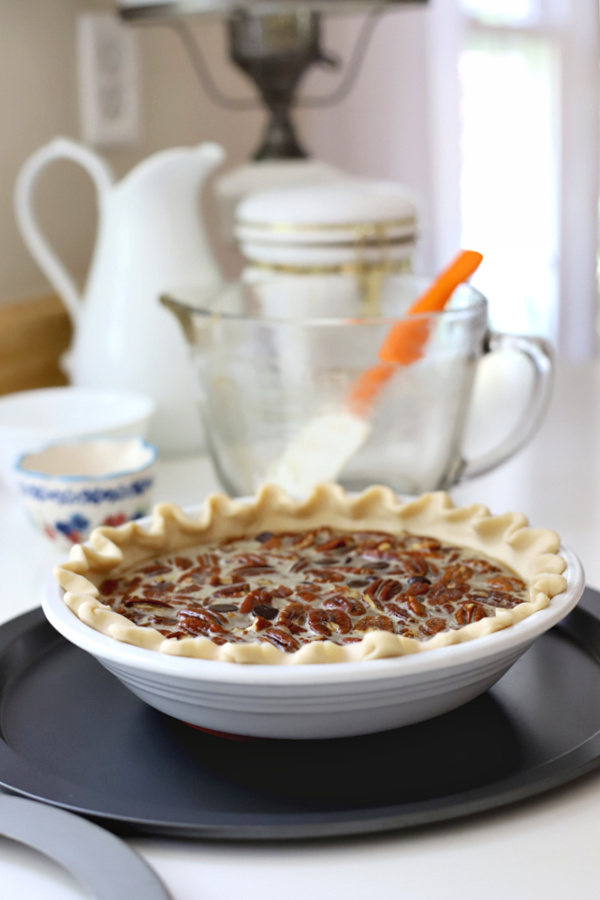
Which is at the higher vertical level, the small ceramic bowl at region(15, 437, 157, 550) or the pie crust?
the pie crust

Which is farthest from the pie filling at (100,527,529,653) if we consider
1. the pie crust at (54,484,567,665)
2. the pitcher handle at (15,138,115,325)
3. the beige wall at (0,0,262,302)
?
the beige wall at (0,0,262,302)

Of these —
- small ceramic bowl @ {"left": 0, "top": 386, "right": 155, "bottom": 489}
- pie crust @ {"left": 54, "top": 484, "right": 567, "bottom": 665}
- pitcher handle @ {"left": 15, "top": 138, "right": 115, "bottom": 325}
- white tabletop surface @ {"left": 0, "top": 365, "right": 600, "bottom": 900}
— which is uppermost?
pitcher handle @ {"left": 15, "top": 138, "right": 115, "bottom": 325}

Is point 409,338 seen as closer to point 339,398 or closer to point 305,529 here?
point 339,398

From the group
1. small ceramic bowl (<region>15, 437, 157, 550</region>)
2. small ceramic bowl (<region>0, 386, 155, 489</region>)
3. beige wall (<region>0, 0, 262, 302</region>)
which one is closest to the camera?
small ceramic bowl (<region>15, 437, 157, 550</region>)

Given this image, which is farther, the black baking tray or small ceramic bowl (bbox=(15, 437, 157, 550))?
small ceramic bowl (bbox=(15, 437, 157, 550))

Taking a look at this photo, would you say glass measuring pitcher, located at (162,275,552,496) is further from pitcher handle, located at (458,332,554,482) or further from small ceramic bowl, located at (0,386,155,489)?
small ceramic bowl, located at (0,386,155,489)

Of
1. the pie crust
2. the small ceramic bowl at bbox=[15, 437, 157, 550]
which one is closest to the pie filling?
the pie crust

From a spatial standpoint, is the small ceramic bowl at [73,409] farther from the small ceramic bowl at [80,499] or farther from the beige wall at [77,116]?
the beige wall at [77,116]

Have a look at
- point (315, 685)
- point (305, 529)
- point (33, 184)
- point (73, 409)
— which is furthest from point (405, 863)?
point (33, 184)

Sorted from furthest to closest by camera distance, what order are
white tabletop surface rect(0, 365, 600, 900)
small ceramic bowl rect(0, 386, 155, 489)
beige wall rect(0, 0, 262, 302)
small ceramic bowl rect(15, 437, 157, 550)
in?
beige wall rect(0, 0, 262, 302) < small ceramic bowl rect(0, 386, 155, 489) < small ceramic bowl rect(15, 437, 157, 550) < white tabletop surface rect(0, 365, 600, 900)
